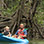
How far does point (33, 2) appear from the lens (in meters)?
12.8

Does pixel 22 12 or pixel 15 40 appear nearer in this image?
pixel 15 40

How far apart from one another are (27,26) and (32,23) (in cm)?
40

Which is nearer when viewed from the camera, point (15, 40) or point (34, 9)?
point (15, 40)

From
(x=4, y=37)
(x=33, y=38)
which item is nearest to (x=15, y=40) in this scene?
(x=4, y=37)

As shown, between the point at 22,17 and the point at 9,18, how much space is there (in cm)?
76

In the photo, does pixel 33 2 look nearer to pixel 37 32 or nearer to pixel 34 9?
pixel 34 9

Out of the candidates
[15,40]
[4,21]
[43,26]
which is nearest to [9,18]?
[4,21]

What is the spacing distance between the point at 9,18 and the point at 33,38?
1765 mm

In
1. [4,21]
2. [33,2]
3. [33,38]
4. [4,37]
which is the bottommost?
[4,37]

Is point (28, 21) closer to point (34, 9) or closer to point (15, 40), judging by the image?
point (34, 9)

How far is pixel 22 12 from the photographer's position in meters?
13.0

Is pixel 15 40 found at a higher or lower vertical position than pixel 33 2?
lower

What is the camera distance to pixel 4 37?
9.48 metres

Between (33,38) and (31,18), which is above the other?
(31,18)
